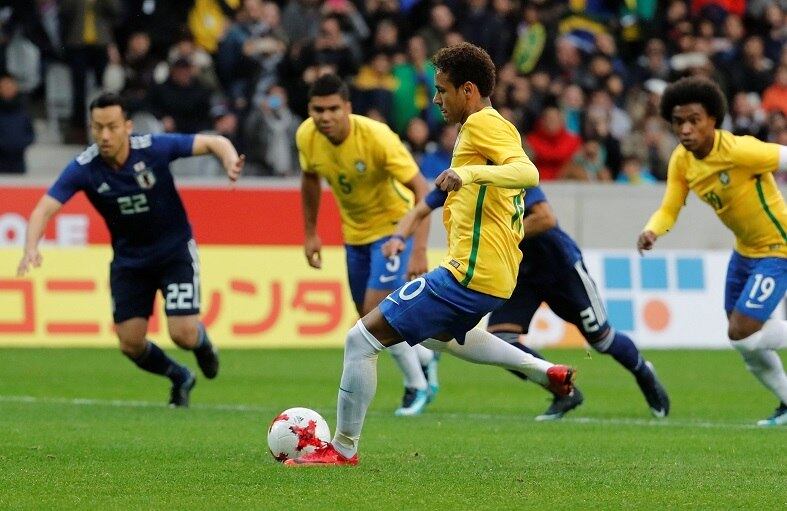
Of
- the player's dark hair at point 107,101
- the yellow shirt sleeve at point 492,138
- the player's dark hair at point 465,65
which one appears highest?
the player's dark hair at point 465,65

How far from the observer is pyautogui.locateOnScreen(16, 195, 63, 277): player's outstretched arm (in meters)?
10.7

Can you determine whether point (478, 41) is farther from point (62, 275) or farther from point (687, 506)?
point (687, 506)

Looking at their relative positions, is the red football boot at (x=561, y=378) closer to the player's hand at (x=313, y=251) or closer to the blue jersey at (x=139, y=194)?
the player's hand at (x=313, y=251)

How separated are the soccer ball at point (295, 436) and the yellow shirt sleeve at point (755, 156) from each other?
3.94 meters

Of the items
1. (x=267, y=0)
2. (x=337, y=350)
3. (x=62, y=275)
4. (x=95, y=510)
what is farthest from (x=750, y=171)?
(x=267, y=0)

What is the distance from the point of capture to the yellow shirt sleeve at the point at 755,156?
10.6 m

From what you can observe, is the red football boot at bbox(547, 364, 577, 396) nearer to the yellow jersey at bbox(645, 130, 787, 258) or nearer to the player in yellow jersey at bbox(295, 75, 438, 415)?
the yellow jersey at bbox(645, 130, 787, 258)

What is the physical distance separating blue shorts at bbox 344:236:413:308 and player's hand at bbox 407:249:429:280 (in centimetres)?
141

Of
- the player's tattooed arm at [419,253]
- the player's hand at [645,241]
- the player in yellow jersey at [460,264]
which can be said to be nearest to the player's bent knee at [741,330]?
the player's hand at [645,241]

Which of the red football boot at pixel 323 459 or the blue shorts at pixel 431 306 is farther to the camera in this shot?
the red football boot at pixel 323 459

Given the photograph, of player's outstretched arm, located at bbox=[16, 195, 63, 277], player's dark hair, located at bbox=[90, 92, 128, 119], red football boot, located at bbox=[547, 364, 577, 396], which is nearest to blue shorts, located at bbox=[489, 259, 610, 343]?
red football boot, located at bbox=[547, 364, 577, 396]

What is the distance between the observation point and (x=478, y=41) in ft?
73.7

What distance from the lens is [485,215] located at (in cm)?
814

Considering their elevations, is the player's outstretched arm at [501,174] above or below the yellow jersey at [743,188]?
above
